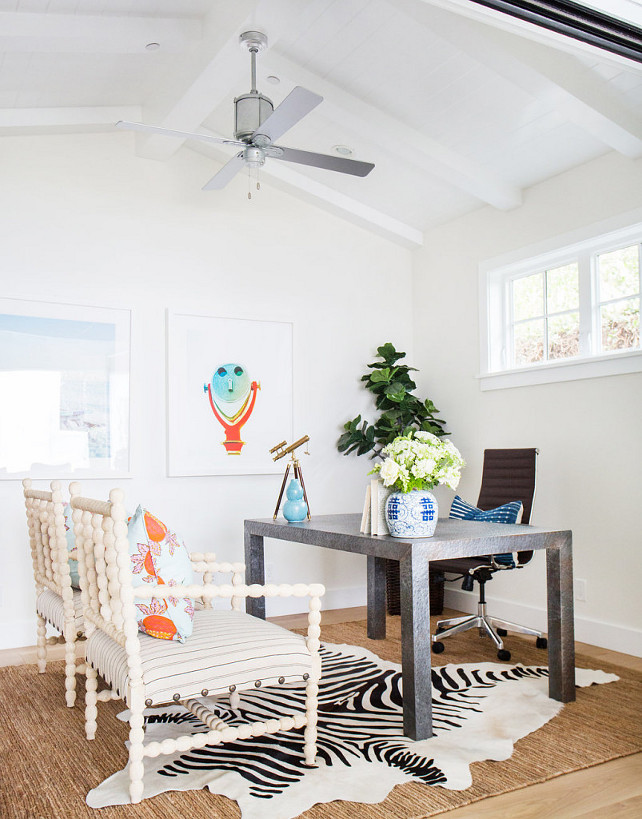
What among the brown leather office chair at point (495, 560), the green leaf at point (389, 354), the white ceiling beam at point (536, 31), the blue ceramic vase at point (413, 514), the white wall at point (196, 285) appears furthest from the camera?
the green leaf at point (389, 354)

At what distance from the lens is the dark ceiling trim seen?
1761 millimetres

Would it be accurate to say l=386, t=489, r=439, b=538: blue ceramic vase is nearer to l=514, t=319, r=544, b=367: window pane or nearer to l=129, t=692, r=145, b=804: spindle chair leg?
l=129, t=692, r=145, b=804: spindle chair leg

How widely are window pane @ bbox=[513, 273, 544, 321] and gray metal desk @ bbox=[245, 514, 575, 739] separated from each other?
1.67 meters

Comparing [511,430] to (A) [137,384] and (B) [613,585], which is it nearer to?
(B) [613,585]

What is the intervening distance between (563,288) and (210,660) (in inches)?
126

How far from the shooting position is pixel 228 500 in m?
4.75

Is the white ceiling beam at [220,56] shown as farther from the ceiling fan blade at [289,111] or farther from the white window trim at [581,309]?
the white window trim at [581,309]

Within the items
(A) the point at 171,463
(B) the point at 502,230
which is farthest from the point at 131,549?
(B) the point at 502,230

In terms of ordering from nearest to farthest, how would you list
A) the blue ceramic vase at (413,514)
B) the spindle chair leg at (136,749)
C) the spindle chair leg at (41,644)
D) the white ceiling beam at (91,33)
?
the spindle chair leg at (136,749)
the blue ceramic vase at (413,514)
the white ceiling beam at (91,33)
the spindle chair leg at (41,644)

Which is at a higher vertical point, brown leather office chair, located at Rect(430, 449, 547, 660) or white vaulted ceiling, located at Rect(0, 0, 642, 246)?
white vaulted ceiling, located at Rect(0, 0, 642, 246)

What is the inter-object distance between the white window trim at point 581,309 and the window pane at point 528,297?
0.21 feet

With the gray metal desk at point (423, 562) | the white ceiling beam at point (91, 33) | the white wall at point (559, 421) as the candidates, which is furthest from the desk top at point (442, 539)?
the white ceiling beam at point (91, 33)

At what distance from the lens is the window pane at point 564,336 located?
14.1ft

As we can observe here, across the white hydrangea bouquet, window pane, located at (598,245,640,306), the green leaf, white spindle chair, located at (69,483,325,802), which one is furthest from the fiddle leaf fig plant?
white spindle chair, located at (69,483,325,802)
